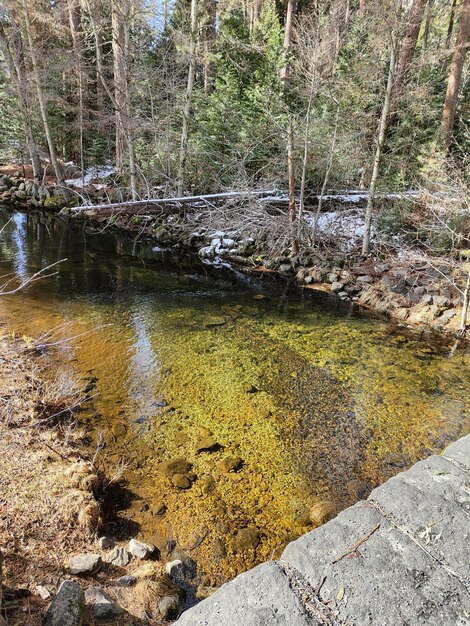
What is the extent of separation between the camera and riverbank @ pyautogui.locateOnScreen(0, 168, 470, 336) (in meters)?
8.39

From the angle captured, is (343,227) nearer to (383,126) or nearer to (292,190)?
(292,190)

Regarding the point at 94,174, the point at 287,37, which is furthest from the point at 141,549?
the point at 94,174

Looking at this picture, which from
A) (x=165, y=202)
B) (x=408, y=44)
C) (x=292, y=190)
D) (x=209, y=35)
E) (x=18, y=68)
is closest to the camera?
(x=408, y=44)

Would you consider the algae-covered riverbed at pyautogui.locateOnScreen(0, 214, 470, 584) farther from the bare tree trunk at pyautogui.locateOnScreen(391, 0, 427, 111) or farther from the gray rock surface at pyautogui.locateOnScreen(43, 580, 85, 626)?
the bare tree trunk at pyautogui.locateOnScreen(391, 0, 427, 111)

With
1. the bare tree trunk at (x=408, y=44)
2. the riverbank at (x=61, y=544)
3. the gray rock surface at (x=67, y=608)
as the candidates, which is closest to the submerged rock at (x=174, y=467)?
the riverbank at (x=61, y=544)

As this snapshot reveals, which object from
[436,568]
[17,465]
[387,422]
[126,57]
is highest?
[126,57]

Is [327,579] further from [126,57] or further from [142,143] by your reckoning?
[142,143]

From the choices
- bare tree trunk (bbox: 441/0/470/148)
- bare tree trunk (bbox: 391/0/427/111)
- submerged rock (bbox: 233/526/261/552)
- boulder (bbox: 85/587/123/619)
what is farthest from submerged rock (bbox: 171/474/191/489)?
bare tree trunk (bbox: 441/0/470/148)

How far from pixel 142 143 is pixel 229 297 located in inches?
392

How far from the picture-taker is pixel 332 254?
10875 millimetres

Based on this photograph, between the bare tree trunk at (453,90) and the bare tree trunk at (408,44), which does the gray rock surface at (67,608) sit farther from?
the bare tree trunk at (453,90)

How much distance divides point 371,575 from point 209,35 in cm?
1769

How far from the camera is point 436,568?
163 cm

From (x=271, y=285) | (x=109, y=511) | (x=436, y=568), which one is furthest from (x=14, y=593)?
(x=271, y=285)
